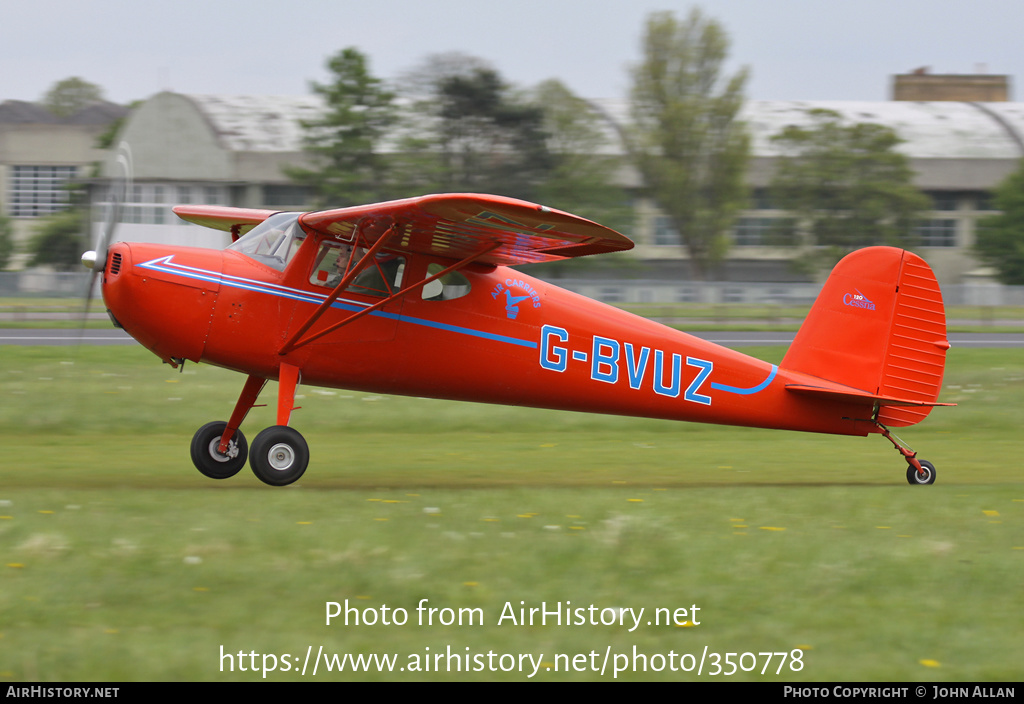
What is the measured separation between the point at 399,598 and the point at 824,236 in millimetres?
57317

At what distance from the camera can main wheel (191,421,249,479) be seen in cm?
1037

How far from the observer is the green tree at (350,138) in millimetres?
46219

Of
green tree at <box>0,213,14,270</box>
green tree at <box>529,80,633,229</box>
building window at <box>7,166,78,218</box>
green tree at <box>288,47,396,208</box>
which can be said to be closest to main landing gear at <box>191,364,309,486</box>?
green tree at <box>288,47,396,208</box>

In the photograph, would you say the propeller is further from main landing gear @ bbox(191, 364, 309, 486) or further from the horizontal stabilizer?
the horizontal stabilizer

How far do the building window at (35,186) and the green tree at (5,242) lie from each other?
8.42m

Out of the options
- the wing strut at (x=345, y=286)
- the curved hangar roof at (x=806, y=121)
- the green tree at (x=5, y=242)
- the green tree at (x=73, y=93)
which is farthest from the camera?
the green tree at (x=73, y=93)

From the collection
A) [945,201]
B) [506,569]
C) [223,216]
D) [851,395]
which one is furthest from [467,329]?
[945,201]

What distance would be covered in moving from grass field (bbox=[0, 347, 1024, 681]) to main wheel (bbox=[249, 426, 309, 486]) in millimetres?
191

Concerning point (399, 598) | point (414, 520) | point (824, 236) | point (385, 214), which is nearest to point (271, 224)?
point (385, 214)

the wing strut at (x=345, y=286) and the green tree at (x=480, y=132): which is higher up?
the green tree at (x=480, y=132)

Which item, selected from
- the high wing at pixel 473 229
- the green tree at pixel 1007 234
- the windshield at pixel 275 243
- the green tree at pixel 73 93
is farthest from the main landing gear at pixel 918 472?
the green tree at pixel 73 93

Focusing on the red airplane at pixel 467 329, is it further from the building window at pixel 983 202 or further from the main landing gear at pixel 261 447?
the building window at pixel 983 202

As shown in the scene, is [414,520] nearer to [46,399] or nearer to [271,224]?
[271,224]

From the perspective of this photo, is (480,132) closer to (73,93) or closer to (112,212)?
(112,212)
